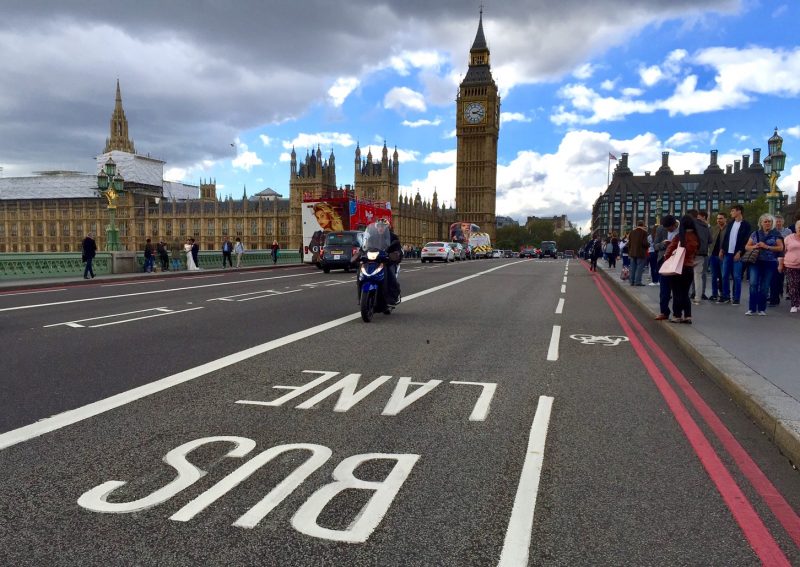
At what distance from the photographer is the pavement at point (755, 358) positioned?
4449 mm

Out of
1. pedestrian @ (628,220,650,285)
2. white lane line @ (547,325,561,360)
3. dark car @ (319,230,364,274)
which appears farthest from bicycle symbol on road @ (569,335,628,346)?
dark car @ (319,230,364,274)

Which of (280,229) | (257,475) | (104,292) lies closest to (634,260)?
(104,292)

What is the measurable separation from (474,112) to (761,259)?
416 feet

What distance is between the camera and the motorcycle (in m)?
10.6

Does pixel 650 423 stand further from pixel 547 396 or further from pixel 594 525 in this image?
pixel 594 525

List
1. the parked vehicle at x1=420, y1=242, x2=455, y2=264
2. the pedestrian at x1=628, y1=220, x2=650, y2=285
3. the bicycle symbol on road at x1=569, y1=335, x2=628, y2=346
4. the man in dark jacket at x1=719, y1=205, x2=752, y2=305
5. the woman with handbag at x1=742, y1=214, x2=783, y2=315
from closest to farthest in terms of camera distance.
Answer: the bicycle symbol on road at x1=569, y1=335, x2=628, y2=346, the woman with handbag at x1=742, y1=214, x2=783, y2=315, the man in dark jacket at x1=719, y1=205, x2=752, y2=305, the pedestrian at x1=628, y1=220, x2=650, y2=285, the parked vehicle at x1=420, y1=242, x2=455, y2=264

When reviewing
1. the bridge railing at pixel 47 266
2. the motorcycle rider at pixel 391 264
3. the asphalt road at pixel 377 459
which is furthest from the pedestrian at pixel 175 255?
the asphalt road at pixel 377 459

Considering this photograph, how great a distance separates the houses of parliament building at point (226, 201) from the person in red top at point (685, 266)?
9971cm

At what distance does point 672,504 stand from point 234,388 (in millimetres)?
3786

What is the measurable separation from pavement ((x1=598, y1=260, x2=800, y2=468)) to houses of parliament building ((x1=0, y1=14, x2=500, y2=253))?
99655 mm

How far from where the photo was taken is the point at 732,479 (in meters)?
3.61

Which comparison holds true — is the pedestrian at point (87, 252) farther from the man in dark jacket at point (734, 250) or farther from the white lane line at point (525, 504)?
the white lane line at point (525, 504)

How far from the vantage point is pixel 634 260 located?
1795cm

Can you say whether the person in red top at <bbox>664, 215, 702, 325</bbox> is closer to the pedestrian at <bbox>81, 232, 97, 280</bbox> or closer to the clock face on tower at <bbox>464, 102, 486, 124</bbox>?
the pedestrian at <bbox>81, 232, 97, 280</bbox>
